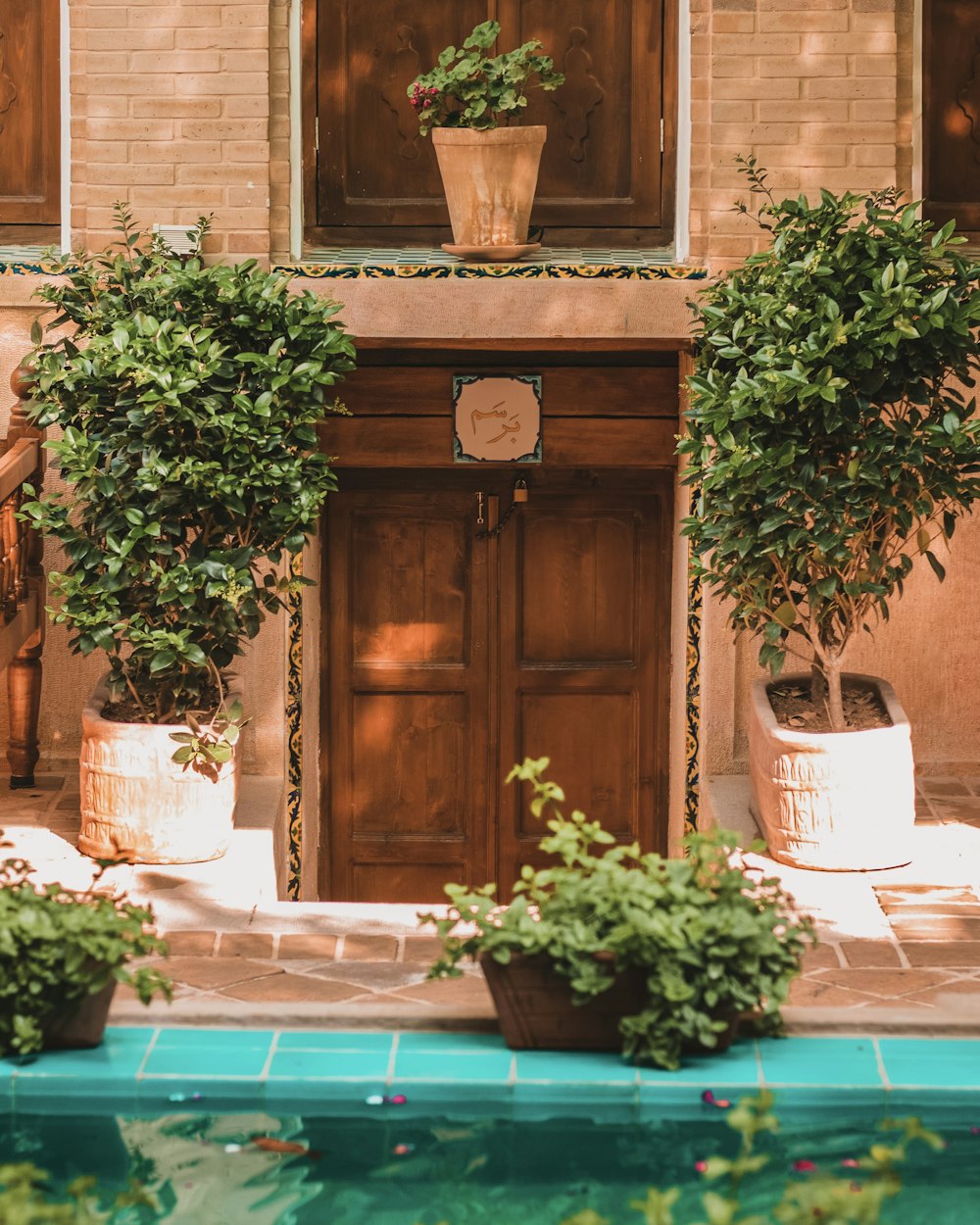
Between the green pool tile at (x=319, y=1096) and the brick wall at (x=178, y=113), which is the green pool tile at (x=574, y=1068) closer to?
the green pool tile at (x=319, y=1096)

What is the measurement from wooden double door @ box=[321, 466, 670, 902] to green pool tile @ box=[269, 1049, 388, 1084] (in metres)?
3.79

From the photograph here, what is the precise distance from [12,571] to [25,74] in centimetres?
233

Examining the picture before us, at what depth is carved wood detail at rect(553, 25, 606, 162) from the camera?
7.93 metres

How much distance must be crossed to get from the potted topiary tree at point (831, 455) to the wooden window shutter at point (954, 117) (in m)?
1.28

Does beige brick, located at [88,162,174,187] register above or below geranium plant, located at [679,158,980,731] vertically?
above

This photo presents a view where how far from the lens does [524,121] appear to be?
7.99 metres

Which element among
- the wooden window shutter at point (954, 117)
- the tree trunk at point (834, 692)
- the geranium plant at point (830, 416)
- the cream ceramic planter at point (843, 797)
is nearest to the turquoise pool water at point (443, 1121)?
the cream ceramic planter at point (843, 797)

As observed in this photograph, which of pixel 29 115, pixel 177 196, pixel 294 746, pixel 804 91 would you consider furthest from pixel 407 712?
pixel 804 91

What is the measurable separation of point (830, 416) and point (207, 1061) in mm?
3155

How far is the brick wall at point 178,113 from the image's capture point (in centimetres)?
740

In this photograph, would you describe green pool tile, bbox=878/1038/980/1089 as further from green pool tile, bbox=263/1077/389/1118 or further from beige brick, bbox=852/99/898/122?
beige brick, bbox=852/99/898/122

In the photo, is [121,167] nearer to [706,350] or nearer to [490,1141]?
[706,350]

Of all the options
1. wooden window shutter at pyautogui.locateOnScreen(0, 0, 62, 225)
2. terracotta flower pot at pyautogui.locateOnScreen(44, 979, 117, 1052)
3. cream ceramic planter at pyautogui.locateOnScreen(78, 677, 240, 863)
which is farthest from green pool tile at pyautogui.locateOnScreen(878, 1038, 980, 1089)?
wooden window shutter at pyautogui.locateOnScreen(0, 0, 62, 225)

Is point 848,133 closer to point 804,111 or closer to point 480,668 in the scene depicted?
point 804,111
